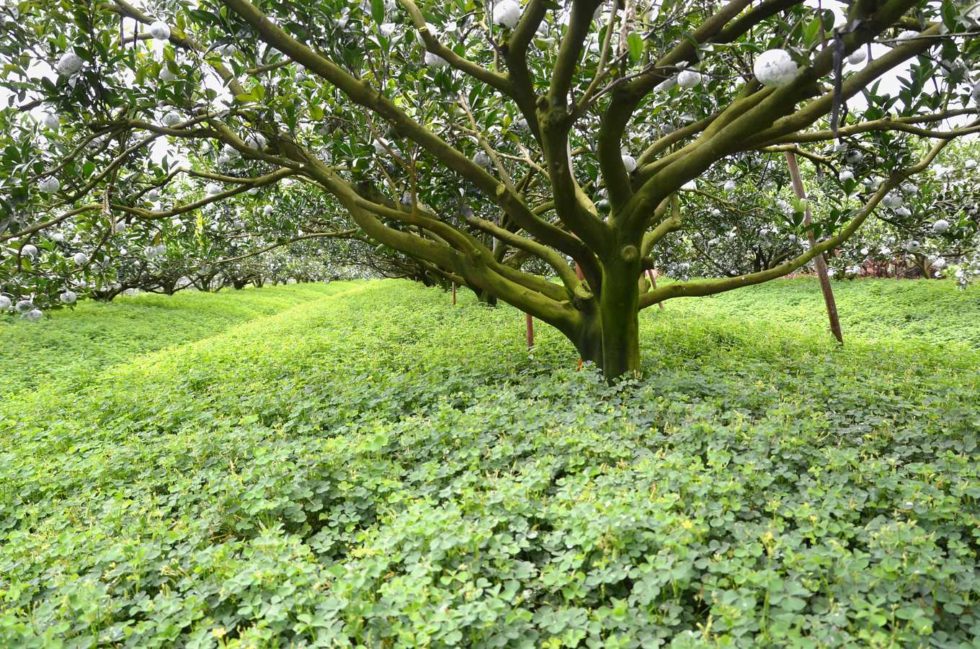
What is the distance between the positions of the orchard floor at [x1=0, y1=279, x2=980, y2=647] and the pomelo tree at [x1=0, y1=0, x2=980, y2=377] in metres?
1.18

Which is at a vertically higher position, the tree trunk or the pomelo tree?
the pomelo tree

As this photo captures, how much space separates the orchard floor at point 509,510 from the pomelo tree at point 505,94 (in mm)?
1183

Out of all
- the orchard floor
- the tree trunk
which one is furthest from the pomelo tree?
the orchard floor

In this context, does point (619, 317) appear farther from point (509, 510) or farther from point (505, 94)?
point (509, 510)

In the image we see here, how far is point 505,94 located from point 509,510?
2513 millimetres

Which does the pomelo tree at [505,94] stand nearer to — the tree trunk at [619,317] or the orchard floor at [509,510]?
the tree trunk at [619,317]

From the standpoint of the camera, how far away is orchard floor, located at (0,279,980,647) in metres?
1.93

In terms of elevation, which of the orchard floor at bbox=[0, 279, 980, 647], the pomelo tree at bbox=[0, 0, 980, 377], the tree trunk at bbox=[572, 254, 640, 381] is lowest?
the orchard floor at bbox=[0, 279, 980, 647]

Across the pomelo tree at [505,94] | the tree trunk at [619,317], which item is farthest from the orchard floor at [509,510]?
the pomelo tree at [505,94]

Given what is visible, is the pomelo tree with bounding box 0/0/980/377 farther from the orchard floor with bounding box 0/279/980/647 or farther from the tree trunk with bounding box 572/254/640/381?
the orchard floor with bounding box 0/279/980/647

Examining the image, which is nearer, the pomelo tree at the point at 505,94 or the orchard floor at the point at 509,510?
the orchard floor at the point at 509,510

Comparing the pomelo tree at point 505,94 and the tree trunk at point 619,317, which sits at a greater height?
the pomelo tree at point 505,94

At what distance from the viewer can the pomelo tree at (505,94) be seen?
269 centimetres

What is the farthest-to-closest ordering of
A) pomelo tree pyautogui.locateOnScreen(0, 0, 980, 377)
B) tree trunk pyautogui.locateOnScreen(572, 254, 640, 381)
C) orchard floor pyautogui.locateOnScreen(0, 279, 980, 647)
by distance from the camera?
1. tree trunk pyautogui.locateOnScreen(572, 254, 640, 381)
2. pomelo tree pyautogui.locateOnScreen(0, 0, 980, 377)
3. orchard floor pyautogui.locateOnScreen(0, 279, 980, 647)
